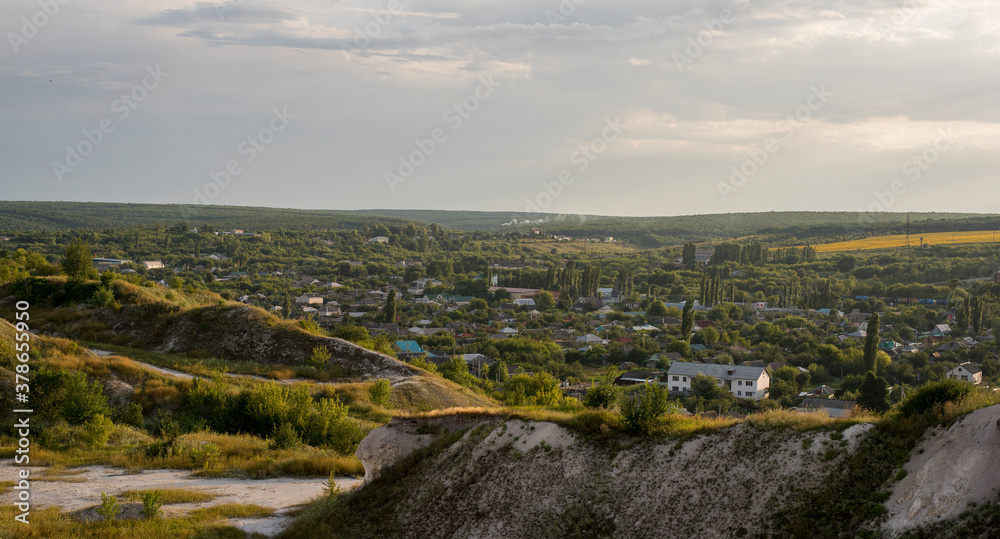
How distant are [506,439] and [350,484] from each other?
18.5ft

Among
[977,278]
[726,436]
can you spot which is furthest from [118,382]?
[977,278]

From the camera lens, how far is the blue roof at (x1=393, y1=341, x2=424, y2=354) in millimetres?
60500

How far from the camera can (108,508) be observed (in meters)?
13.2

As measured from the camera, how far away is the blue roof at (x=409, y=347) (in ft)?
198

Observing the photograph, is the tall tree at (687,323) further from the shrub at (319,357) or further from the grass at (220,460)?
the grass at (220,460)

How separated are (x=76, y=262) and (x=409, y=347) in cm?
3042

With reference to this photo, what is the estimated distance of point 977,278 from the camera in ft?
345

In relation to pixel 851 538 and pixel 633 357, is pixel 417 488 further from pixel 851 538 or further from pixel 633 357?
pixel 633 357

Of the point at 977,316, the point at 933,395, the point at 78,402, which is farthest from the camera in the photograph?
the point at 977,316

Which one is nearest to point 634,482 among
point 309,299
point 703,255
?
point 309,299

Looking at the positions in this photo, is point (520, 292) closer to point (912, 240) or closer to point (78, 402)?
point (78, 402)

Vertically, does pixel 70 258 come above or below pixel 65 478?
above

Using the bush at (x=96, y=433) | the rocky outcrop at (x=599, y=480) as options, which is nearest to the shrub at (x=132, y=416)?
the bush at (x=96, y=433)

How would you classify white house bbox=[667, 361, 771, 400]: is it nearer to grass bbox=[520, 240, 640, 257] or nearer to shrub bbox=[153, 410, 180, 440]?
shrub bbox=[153, 410, 180, 440]
